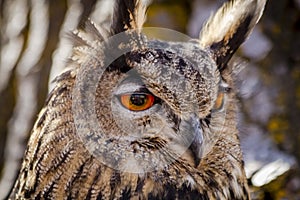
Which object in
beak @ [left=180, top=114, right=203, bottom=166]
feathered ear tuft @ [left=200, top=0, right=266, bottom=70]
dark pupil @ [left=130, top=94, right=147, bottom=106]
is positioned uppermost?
feathered ear tuft @ [left=200, top=0, right=266, bottom=70]

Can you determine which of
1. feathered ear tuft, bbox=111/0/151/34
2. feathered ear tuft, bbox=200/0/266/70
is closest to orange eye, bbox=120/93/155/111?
feathered ear tuft, bbox=111/0/151/34

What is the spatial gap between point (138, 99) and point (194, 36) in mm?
1533

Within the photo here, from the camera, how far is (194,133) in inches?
68.6

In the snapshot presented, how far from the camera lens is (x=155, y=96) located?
1719mm

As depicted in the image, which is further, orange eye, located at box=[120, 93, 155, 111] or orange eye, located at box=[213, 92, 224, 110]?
orange eye, located at box=[213, 92, 224, 110]

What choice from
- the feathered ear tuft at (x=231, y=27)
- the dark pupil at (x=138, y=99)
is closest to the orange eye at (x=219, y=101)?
the feathered ear tuft at (x=231, y=27)

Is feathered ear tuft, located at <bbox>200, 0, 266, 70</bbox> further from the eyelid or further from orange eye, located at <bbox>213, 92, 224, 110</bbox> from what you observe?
the eyelid

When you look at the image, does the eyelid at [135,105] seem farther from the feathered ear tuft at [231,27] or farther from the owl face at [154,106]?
the feathered ear tuft at [231,27]

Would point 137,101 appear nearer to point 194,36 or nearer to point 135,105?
point 135,105

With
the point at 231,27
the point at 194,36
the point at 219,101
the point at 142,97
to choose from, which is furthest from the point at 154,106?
the point at 194,36

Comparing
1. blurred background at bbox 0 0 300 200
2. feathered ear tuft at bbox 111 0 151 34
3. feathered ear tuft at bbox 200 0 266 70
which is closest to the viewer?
feathered ear tuft at bbox 111 0 151 34

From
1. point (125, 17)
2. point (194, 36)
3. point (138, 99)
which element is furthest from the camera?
point (194, 36)

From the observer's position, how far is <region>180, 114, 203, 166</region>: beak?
174 cm

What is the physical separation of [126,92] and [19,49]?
1701mm
